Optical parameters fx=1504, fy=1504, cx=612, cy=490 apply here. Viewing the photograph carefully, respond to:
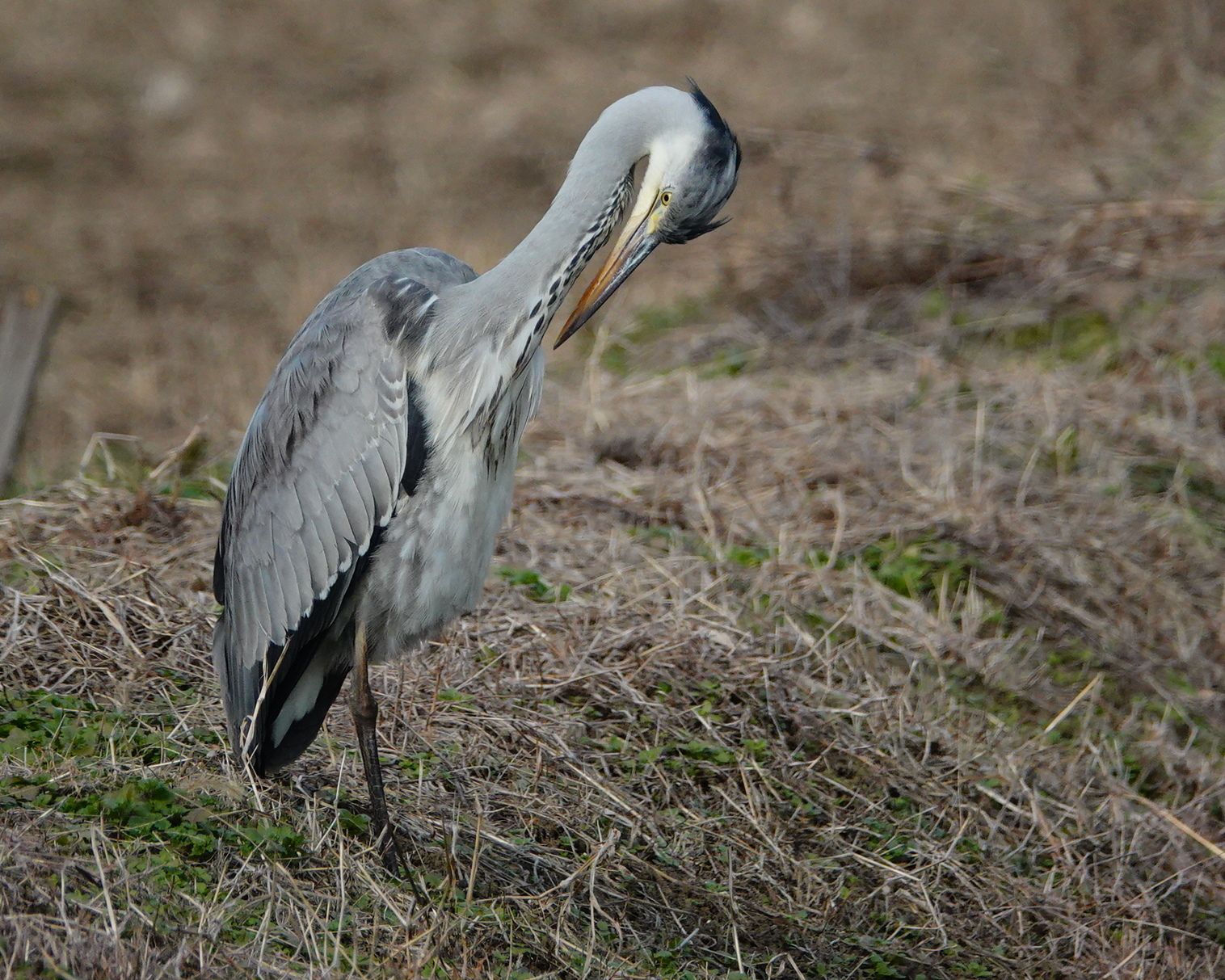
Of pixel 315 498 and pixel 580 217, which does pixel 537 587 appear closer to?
pixel 315 498

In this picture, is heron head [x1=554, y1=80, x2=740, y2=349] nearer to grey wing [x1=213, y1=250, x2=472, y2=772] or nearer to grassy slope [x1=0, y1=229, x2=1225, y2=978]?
grey wing [x1=213, y1=250, x2=472, y2=772]

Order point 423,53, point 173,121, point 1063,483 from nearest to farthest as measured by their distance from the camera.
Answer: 1. point 1063,483
2. point 173,121
3. point 423,53

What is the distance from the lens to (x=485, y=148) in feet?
35.9

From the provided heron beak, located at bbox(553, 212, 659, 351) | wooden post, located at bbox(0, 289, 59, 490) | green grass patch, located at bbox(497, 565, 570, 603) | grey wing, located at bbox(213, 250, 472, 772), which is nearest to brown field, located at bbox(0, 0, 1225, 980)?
green grass patch, located at bbox(497, 565, 570, 603)

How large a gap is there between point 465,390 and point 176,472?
6.38 ft

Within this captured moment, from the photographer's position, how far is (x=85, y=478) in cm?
524

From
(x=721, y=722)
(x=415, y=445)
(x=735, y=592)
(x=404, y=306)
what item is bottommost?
(x=721, y=722)

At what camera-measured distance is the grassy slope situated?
3277 millimetres

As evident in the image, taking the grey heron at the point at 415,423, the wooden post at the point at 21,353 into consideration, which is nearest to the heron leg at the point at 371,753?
the grey heron at the point at 415,423

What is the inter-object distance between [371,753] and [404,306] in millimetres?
1060

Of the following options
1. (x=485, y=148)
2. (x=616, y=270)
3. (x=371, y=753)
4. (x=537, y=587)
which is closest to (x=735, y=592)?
(x=537, y=587)

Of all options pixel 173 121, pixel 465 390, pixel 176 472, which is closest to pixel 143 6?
pixel 173 121

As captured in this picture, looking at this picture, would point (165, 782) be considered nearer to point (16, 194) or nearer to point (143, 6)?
point (16, 194)

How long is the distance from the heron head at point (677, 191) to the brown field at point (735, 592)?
48.9 inches
